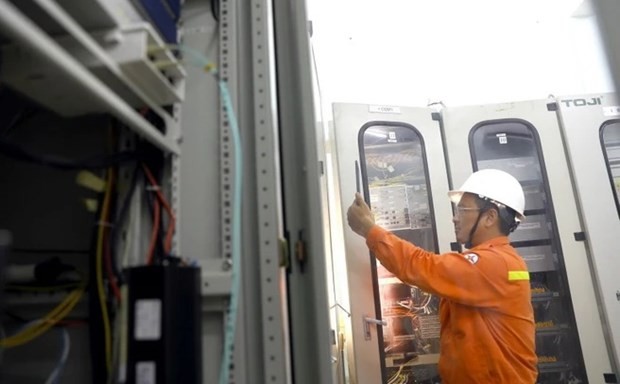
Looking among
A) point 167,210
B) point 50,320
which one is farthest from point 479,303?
point 50,320

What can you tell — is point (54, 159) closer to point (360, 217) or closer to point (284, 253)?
point (284, 253)

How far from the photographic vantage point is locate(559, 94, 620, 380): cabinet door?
7.09 ft

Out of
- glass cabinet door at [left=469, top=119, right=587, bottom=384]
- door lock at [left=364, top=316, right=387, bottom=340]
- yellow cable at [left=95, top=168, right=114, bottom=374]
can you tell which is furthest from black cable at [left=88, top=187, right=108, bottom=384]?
glass cabinet door at [left=469, top=119, right=587, bottom=384]

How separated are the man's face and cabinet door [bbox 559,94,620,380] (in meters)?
0.83

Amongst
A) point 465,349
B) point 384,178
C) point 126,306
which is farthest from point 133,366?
point 384,178

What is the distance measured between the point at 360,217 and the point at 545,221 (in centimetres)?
131

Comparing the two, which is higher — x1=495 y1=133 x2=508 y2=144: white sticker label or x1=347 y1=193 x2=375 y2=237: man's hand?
x1=495 y1=133 x2=508 y2=144: white sticker label

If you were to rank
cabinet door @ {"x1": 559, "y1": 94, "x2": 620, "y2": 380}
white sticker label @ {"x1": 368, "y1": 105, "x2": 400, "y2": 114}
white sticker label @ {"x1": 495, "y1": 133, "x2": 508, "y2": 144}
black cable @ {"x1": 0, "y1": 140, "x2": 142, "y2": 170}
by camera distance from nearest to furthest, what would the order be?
black cable @ {"x1": 0, "y1": 140, "x2": 142, "y2": 170}, cabinet door @ {"x1": 559, "y1": 94, "x2": 620, "y2": 380}, white sticker label @ {"x1": 368, "y1": 105, "x2": 400, "y2": 114}, white sticker label @ {"x1": 495, "y1": 133, "x2": 508, "y2": 144}

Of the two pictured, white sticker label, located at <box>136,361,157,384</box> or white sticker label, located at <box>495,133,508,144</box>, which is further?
white sticker label, located at <box>495,133,508,144</box>

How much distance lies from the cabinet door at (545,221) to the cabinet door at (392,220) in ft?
0.67

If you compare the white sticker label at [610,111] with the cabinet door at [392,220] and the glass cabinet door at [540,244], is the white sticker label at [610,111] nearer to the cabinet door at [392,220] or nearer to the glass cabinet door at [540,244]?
the glass cabinet door at [540,244]

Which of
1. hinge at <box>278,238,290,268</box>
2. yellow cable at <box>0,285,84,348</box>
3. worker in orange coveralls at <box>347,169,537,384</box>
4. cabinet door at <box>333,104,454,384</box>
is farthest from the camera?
cabinet door at <box>333,104,454,384</box>

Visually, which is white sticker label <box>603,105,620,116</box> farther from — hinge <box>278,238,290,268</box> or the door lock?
hinge <box>278,238,290,268</box>

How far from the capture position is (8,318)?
978 mm
